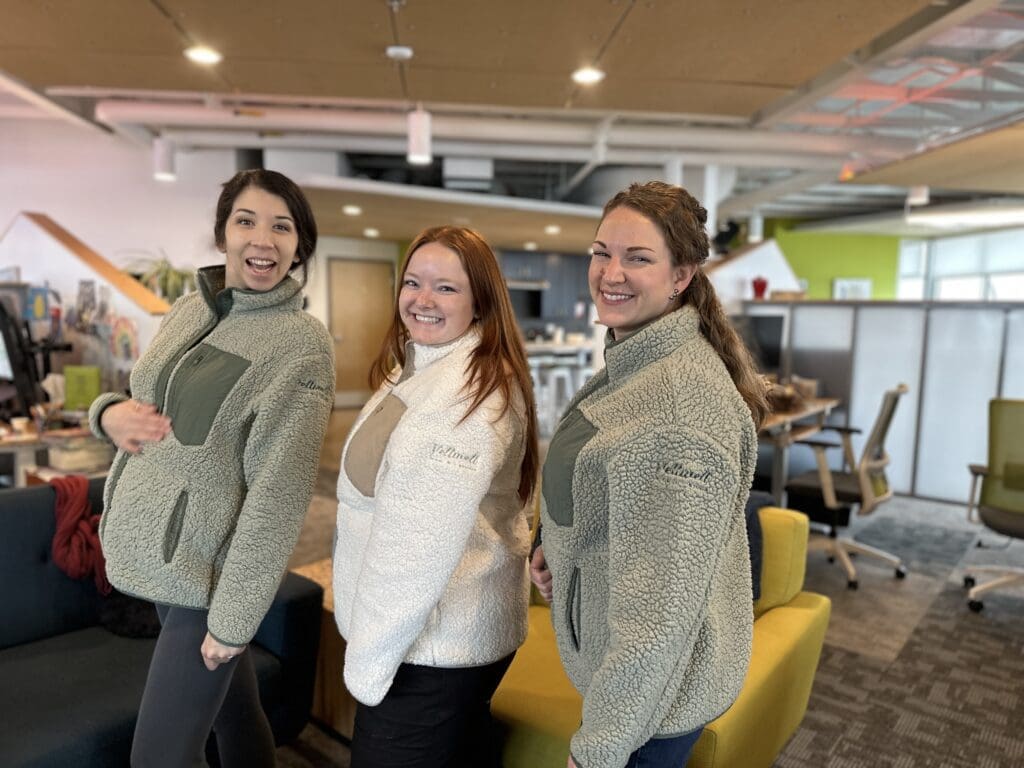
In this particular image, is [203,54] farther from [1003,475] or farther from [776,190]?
[776,190]

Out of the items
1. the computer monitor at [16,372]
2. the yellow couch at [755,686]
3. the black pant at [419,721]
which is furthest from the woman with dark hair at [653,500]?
the computer monitor at [16,372]

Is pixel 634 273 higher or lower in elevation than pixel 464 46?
lower

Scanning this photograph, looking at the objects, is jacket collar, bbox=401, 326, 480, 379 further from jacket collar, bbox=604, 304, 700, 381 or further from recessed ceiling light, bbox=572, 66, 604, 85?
recessed ceiling light, bbox=572, 66, 604, 85

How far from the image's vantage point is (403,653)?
120cm

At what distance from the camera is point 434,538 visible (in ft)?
3.79

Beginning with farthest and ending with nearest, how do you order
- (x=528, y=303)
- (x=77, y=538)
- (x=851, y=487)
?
(x=528, y=303)
(x=851, y=487)
(x=77, y=538)

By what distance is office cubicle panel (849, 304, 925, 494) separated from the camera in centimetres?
628

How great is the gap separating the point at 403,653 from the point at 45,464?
3.22 m

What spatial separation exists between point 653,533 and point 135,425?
106 centimetres

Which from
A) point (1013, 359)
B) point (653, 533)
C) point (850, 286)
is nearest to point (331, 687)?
point (653, 533)

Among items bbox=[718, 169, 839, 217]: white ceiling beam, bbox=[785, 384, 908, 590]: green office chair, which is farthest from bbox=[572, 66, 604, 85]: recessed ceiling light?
bbox=[718, 169, 839, 217]: white ceiling beam

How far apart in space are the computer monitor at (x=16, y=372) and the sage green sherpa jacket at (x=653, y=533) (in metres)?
3.85

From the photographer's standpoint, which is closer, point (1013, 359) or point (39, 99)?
point (39, 99)

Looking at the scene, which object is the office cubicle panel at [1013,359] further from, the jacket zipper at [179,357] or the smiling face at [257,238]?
the jacket zipper at [179,357]
